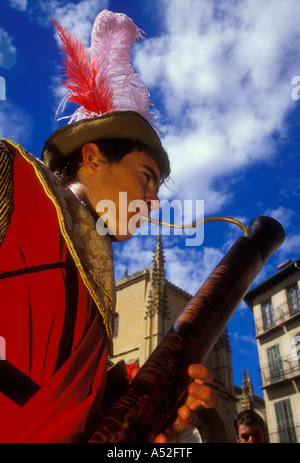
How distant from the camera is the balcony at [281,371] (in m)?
20.0

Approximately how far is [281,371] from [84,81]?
882 inches

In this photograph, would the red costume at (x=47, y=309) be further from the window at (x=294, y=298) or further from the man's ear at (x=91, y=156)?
the window at (x=294, y=298)

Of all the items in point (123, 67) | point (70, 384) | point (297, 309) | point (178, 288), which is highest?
point (178, 288)

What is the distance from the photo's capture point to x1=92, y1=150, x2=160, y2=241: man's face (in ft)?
6.04

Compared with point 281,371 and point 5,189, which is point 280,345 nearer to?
point 281,371

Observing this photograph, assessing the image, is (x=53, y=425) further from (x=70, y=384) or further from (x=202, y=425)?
(x=202, y=425)

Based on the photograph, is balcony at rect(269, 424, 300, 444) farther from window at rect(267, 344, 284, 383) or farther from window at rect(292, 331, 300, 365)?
window at rect(292, 331, 300, 365)

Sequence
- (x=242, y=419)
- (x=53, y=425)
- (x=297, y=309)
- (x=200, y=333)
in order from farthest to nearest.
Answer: (x=297, y=309) < (x=242, y=419) < (x=200, y=333) < (x=53, y=425)

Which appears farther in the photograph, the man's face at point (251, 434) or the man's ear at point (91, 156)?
the man's face at point (251, 434)

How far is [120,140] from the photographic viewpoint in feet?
6.72

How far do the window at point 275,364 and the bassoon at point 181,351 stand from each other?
21928 millimetres

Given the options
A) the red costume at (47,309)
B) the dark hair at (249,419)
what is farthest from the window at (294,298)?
the red costume at (47,309)

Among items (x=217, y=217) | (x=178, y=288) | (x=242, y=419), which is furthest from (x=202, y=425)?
(x=217, y=217)

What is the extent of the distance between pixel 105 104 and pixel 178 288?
28.0 m
